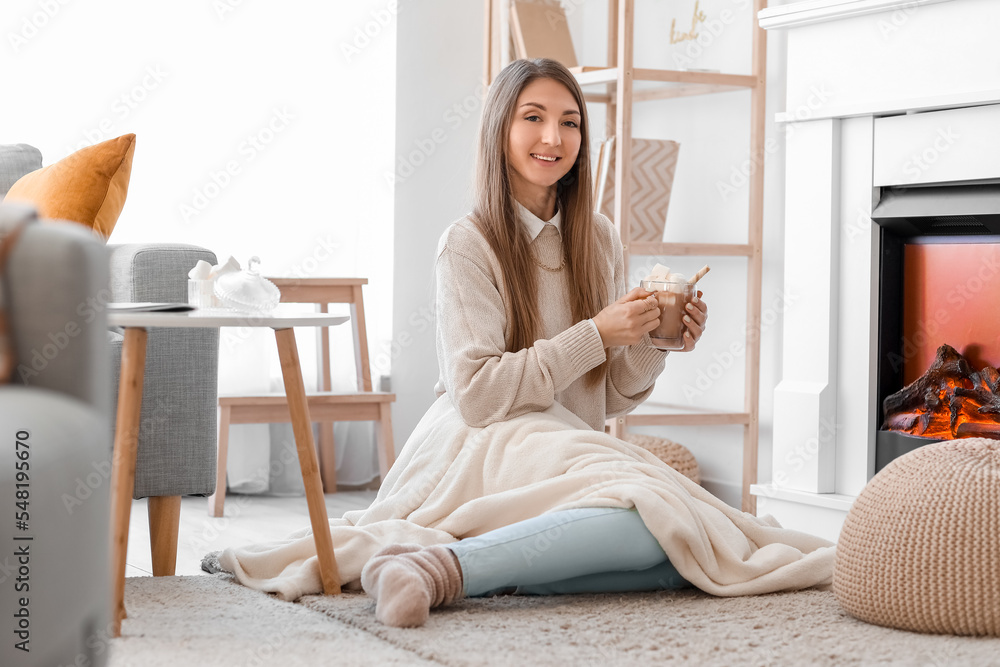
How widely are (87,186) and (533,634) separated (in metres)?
1.20

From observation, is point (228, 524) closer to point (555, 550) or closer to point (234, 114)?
point (234, 114)

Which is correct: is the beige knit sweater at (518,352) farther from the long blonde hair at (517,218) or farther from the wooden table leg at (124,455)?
the wooden table leg at (124,455)

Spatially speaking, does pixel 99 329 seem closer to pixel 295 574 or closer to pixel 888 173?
pixel 295 574

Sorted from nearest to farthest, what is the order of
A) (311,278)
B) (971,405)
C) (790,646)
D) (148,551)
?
1. (790,646)
2. (971,405)
3. (148,551)
4. (311,278)

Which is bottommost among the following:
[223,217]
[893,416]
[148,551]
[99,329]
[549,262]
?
[148,551]

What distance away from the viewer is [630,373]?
78.9 inches

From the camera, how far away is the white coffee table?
1.51m

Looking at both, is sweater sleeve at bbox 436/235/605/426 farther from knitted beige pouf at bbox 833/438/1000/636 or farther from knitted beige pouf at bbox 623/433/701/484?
knitted beige pouf at bbox 623/433/701/484

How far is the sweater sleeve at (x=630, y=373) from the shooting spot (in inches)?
78.3

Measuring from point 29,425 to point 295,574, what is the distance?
31.2 inches

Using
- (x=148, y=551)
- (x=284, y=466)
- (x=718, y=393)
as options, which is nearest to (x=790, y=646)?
(x=148, y=551)

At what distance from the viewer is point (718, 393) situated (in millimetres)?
3195

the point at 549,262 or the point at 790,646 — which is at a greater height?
the point at 549,262

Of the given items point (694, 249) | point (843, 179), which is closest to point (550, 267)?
point (843, 179)
